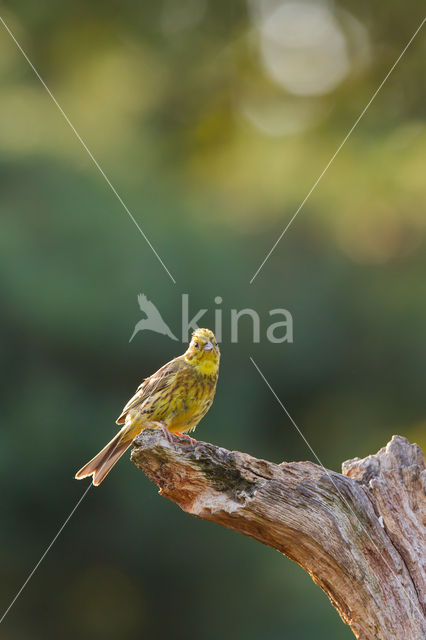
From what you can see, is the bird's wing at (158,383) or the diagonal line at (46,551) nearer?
the bird's wing at (158,383)

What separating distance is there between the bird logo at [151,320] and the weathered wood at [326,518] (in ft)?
12.3

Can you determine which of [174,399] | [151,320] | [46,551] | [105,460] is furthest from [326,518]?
[46,551]

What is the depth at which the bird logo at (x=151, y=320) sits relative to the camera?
25.2ft

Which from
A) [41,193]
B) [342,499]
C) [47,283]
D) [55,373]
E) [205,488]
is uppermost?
[41,193]

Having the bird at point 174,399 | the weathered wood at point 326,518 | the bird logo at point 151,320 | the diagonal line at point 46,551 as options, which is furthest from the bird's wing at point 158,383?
the diagonal line at point 46,551

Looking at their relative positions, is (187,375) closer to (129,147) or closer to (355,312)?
(355,312)

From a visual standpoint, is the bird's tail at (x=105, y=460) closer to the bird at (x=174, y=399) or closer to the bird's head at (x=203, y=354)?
the bird at (x=174, y=399)

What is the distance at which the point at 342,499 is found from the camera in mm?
3859

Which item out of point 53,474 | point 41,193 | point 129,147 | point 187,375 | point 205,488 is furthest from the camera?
point 129,147

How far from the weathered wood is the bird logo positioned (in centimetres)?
375

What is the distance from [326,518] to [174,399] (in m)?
1.52

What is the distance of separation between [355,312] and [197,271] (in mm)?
1813

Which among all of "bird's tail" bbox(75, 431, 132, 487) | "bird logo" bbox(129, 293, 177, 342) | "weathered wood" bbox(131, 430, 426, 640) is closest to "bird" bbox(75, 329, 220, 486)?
"bird's tail" bbox(75, 431, 132, 487)

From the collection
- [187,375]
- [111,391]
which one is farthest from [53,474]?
[187,375]
